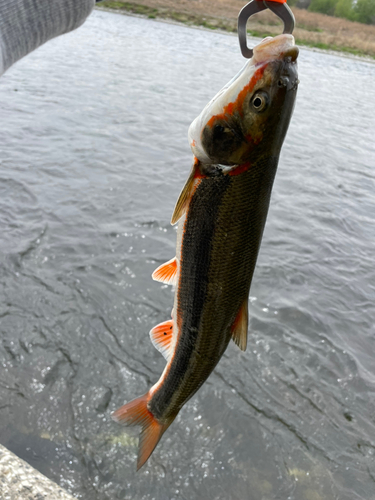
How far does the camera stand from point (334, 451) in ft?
13.2

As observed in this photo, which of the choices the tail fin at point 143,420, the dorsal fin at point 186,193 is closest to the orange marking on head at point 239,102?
the dorsal fin at point 186,193

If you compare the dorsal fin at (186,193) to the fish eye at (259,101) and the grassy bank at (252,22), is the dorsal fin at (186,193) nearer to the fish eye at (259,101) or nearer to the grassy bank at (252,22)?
the fish eye at (259,101)

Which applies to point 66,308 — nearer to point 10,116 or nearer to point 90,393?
point 90,393

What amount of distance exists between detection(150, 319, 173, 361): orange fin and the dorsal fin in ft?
2.26

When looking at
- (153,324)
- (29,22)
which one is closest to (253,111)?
(29,22)

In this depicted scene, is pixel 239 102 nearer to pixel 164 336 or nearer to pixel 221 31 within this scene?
pixel 164 336

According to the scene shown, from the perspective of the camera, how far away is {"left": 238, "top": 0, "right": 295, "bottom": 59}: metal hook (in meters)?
1.39

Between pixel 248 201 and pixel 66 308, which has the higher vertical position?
pixel 248 201

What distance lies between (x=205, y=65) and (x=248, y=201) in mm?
23907

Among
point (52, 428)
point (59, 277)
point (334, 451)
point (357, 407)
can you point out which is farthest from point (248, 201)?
point (59, 277)

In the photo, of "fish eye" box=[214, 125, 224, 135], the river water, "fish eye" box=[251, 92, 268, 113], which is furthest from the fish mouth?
A: the river water

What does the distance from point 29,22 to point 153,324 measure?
4203 mm

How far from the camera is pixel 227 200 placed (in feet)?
5.60

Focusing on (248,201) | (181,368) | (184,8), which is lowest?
(184,8)
